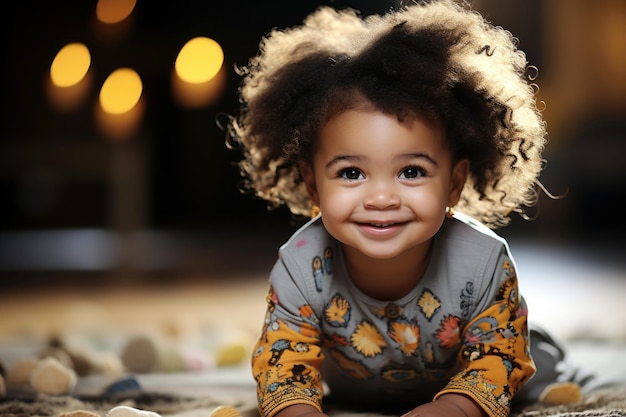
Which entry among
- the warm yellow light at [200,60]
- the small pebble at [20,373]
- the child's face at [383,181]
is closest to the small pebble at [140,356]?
the small pebble at [20,373]

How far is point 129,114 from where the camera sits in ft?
11.1

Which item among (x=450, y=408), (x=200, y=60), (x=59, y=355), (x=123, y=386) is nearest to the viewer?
(x=450, y=408)

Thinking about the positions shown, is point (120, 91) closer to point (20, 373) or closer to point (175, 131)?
point (175, 131)

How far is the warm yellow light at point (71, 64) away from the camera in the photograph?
3.24m

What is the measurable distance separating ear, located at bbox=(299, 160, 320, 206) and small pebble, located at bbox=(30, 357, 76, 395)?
444mm

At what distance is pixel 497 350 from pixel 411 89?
0.97 ft

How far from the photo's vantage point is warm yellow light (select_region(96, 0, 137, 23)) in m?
3.33

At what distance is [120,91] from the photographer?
3.21 metres

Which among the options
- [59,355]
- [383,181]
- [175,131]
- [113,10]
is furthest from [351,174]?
[175,131]

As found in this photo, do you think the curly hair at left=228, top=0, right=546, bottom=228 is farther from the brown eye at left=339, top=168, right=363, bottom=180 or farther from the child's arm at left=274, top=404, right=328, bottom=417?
the child's arm at left=274, top=404, right=328, bottom=417

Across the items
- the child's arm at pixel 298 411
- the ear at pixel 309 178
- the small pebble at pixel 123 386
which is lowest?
the child's arm at pixel 298 411

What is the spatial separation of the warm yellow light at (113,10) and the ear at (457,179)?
247cm

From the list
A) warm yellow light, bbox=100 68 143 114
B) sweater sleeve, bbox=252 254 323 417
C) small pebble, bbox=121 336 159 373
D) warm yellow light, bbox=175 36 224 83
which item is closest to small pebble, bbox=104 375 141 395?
small pebble, bbox=121 336 159 373

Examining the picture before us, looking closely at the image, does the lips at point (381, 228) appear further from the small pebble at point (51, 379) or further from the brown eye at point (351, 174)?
the small pebble at point (51, 379)
